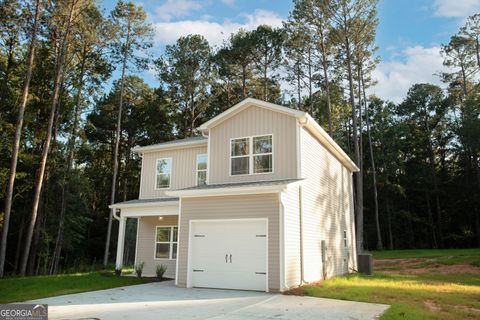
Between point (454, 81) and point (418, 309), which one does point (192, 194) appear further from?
point (454, 81)

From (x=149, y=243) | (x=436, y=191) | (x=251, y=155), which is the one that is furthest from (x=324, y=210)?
(x=436, y=191)

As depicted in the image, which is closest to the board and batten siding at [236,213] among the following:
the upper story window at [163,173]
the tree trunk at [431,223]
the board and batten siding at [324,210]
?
the board and batten siding at [324,210]

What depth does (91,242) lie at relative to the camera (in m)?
31.0

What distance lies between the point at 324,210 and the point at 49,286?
33.0 ft

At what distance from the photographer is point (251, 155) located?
13.4 metres

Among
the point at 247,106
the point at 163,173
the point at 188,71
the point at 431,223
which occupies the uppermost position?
the point at 188,71

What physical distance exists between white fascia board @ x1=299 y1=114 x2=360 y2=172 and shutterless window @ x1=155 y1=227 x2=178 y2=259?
7.27m

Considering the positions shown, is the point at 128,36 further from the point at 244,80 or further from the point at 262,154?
the point at 262,154

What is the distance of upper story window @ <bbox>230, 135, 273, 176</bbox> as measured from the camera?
517 inches

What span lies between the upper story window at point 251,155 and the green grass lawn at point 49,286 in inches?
214

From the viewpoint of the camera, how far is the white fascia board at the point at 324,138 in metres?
12.9

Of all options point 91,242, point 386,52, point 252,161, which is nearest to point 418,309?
point 252,161

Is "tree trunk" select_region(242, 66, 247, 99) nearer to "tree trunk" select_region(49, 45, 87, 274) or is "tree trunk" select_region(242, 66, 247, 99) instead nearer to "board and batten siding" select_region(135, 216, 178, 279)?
"tree trunk" select_region(49, 45, 87, 274)
